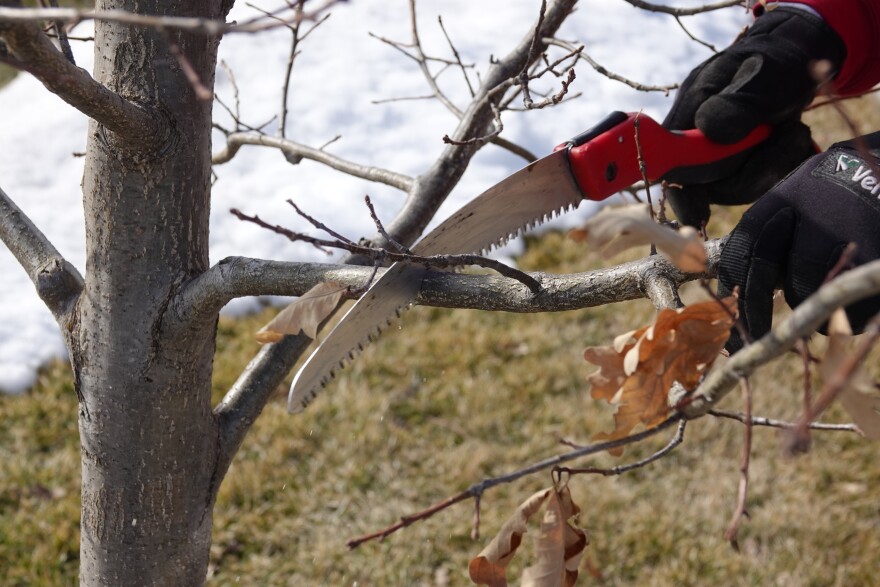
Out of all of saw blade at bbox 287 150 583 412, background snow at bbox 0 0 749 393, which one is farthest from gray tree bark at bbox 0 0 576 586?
background snow at bbox 0 0 749 393

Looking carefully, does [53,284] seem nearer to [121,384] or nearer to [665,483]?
[121,384]

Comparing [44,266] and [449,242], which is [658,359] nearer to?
[449,242]

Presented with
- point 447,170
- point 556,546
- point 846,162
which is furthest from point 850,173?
point 447,170

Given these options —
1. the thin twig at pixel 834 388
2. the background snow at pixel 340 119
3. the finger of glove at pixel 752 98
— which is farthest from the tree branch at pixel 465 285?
the background snow at pixel 340 119

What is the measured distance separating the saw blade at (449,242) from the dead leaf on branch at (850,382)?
692 millimetres

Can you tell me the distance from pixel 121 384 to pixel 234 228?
3.63m

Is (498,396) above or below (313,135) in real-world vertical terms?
below

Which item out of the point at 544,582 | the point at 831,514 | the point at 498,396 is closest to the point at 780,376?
the point at 831,514

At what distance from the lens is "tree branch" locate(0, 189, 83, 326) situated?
1.65m

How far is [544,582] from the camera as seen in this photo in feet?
4.21

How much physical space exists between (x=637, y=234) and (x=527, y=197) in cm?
75

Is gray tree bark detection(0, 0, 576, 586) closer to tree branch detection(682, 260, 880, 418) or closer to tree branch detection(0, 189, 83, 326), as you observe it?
tree branch detection(0, 189, 83, 326)

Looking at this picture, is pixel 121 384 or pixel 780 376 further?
pixel 780 376

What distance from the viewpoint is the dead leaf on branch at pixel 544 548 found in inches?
50.4
